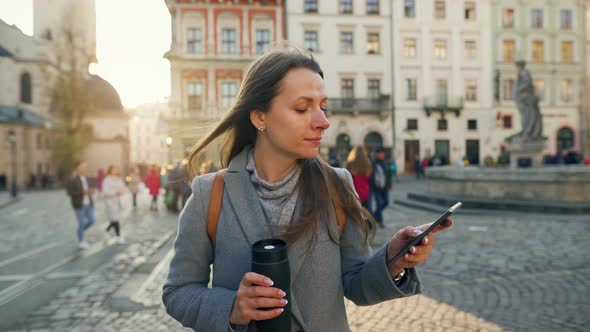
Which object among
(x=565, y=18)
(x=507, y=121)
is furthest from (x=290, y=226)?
(x=565, y=18)

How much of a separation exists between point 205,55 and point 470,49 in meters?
21.5

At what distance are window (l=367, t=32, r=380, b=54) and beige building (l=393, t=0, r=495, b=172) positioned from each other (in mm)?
1439

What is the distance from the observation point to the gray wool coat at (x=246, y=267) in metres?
1.48

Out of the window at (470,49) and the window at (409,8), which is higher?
the window at (409,8)

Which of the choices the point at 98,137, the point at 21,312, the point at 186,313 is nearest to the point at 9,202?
the point at 21,312

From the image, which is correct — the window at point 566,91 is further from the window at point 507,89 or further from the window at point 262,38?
the window at point 262,38

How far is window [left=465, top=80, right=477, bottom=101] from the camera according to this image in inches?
1310

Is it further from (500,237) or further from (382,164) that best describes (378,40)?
(500,237)

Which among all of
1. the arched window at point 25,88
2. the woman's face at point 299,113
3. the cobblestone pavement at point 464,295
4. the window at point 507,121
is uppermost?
the arched window at point 25,88

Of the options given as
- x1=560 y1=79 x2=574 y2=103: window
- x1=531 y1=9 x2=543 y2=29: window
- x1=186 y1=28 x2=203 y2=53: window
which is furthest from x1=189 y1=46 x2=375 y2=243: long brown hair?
x1=560 y1=79 x2=574 y2=103: window

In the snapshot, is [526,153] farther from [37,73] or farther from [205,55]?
[37,73]

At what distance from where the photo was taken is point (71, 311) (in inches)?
179

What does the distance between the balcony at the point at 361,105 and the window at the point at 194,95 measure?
32.9 feet

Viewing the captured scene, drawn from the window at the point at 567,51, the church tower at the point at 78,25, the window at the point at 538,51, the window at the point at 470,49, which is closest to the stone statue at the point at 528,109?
the window at the point at 470,49
